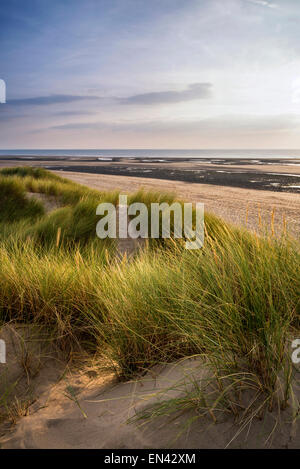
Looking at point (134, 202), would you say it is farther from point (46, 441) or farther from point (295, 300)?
point (46, 441)

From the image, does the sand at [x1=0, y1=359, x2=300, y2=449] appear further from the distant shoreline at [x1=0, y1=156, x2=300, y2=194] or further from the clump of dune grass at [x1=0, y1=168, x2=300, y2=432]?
the distant shoreline at [x1=0, y1=156, x2=300, y2=194]

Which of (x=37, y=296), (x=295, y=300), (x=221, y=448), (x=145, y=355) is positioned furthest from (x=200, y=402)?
(x=37, y=296)

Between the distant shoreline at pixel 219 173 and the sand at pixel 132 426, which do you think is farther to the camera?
the distant shoreline at pixel 219 173

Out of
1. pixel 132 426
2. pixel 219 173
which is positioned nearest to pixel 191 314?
pixel 132 426

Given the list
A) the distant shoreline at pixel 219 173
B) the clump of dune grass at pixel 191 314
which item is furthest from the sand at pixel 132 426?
the distant shoreline at pixel 219 173

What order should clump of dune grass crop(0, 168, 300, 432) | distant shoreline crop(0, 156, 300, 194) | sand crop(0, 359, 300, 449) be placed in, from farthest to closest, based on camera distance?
distant shoreline crop(0, 156, 300, 194), clump of dune grass crop(0, 168, 300, 432), sand crop(0, 359, 300, 449)

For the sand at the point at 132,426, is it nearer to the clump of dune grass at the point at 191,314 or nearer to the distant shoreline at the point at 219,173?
the clump of dune grass at the point at 191,314

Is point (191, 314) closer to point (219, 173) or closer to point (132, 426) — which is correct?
point (132, 426)

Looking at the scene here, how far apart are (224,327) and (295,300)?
0.60 meters

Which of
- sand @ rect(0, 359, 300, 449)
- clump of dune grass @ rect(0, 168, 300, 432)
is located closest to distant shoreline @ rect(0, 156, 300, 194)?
clump of dune grass @ rect(0, 168, 300, 432)

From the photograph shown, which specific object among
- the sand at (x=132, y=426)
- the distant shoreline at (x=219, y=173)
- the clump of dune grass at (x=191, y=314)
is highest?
the distant shoreline at (x=219, y=173)

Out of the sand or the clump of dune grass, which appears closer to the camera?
the sand

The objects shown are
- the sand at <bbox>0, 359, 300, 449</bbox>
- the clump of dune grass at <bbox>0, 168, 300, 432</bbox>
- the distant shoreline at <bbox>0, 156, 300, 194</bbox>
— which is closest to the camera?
the sand at <bbox>0, 359, 300, 449</bbox>

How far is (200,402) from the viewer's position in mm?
1452
